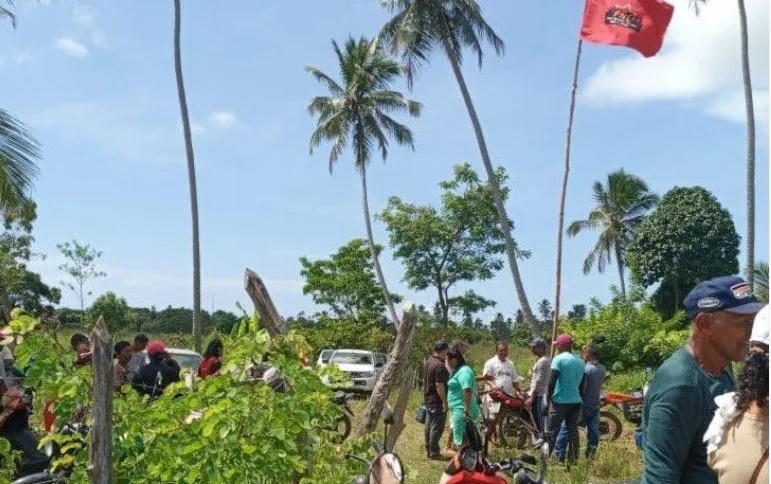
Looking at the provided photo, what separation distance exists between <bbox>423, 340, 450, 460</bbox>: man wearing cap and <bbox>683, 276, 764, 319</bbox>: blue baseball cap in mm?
8052

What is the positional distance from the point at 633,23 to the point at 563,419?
5.44 m

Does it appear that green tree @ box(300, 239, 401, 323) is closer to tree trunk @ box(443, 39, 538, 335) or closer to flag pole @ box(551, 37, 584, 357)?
tree trunk @ box(443, 39, 538, 335)

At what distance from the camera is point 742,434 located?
2.71m

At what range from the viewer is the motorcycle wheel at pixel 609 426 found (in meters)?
12.6

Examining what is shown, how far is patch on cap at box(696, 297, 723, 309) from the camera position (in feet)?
9.63

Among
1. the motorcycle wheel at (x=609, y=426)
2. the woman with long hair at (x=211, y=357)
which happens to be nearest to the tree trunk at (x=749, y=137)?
the motorcycle wheel at (x=609, y=426)

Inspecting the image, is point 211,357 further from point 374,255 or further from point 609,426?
point 374,255

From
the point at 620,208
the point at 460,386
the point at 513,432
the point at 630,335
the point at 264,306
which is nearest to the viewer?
the point at 264,306

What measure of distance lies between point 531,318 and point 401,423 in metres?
17.5

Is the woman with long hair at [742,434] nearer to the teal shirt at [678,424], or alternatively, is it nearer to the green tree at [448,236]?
the teal shirt at [678,424]

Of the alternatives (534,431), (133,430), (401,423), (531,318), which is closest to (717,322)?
(133,430)

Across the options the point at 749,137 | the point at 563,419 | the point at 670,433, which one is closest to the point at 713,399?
the point at 670,433

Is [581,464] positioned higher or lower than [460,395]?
lower

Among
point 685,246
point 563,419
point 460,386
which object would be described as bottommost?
point 563,419
